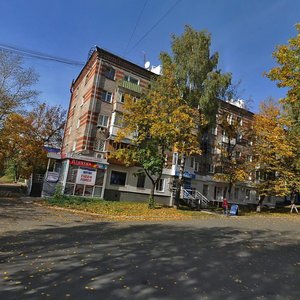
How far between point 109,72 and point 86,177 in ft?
37.3

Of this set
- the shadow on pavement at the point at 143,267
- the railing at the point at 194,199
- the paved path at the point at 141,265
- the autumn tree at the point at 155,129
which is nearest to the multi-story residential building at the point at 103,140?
the railing at the point at 194,199

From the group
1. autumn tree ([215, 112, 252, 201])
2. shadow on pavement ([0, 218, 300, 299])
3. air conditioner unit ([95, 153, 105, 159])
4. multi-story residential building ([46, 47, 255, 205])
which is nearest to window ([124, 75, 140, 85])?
multi-story residential building ([46, 47, 255, 205])

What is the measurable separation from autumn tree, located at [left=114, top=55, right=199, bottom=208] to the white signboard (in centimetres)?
307

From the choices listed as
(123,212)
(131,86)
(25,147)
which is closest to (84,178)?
(123,212)

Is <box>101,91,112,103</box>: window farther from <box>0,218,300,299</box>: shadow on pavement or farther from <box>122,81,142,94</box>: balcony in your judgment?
<box>0,218,300,299</box>: shadow on pavement

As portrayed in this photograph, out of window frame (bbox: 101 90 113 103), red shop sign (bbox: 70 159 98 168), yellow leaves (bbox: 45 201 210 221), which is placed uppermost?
window frame (bbox: 101 90 113 103)

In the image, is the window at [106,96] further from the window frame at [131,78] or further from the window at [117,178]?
the window at [117,178]

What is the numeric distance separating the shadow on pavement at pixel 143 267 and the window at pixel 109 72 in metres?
21.7

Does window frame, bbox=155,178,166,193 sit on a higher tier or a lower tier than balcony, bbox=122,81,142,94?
lower

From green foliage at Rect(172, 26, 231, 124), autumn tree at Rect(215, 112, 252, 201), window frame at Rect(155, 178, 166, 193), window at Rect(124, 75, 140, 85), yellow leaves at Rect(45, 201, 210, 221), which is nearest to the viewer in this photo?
yellow leaves at Rect(45, 201, 210, 221)

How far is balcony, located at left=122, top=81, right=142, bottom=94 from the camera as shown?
30753 mm

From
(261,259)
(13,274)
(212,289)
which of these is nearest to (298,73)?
(261,259)

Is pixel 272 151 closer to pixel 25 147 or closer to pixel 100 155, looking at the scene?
pixel 100 155

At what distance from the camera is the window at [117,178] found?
30.0 meters
